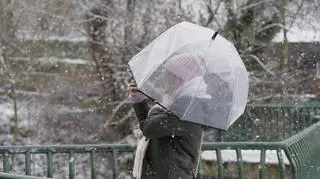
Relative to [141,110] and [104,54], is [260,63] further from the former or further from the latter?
[141,110]

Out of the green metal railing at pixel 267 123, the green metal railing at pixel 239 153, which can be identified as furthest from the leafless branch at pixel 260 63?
the green metal railing at pixel 239 153

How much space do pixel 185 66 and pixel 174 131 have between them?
388 millimetres

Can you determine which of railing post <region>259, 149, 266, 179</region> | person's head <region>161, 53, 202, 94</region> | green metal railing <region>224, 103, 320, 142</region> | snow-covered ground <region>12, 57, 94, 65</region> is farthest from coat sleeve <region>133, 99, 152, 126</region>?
snow-covered ground <region>12, 57, 94, 65</region>

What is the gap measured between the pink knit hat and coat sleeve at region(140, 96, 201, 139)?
271 mm

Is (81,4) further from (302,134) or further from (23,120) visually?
(302,134)

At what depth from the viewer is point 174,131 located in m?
3.91

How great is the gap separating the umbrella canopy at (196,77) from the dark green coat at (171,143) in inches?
2.9

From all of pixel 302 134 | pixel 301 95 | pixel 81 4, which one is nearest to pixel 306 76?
pixel 301 95

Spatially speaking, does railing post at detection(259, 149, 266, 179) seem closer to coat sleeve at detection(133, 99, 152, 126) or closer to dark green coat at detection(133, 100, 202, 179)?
dark green coat at detection(133, 100, 202, 179)

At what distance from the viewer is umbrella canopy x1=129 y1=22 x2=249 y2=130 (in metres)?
3.92

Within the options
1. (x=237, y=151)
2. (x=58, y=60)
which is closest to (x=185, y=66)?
(x=237, y=151)

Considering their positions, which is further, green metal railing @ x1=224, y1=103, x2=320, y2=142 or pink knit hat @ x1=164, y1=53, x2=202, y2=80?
green metal railing @ x1=224, y1=103, x2=320, y2=142

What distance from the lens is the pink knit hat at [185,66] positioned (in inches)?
153

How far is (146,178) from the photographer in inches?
163
